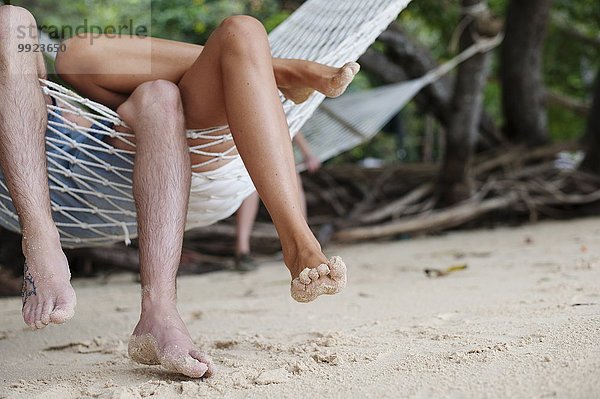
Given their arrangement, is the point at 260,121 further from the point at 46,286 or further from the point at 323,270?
the point at 46,286

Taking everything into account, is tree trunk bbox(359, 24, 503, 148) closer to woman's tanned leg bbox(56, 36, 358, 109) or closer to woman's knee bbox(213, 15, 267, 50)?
woman's tanned leg bbox(56, 36, 358, 109)

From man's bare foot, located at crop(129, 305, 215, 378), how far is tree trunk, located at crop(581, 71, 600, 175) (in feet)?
10.8

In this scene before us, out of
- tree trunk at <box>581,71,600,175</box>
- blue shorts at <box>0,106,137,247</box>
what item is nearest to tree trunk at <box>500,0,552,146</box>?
tree trunk at <box>581,71,600,175</box>

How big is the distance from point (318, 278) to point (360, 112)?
2.15m

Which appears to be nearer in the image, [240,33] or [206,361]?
[206,361]

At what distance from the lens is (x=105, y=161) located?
1491 mm

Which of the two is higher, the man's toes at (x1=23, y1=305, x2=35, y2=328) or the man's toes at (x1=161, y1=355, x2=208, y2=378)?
the man's toes at (x1=23, y1=305, x2=35, y2=328)

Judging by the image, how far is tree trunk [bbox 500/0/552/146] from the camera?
3885 millimetres

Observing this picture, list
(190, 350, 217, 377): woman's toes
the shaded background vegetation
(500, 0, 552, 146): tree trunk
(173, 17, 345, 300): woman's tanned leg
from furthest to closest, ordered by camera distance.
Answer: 1. (500, 0, 552, 146): tree trunk
2. the shaded background vegetation
3. (173, 17, 345, 300): woman's tanned leg
4. (190, 350, 217, 377): woman's toes

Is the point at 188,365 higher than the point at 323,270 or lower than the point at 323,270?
lower

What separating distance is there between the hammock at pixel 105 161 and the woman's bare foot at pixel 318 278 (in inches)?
16.4

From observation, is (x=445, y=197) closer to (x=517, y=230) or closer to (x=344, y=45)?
(x=517, y=230)

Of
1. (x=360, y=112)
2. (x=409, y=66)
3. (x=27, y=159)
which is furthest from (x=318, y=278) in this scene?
(x=409, y=66)

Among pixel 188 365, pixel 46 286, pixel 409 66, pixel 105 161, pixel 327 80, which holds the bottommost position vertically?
pixel 188 365
